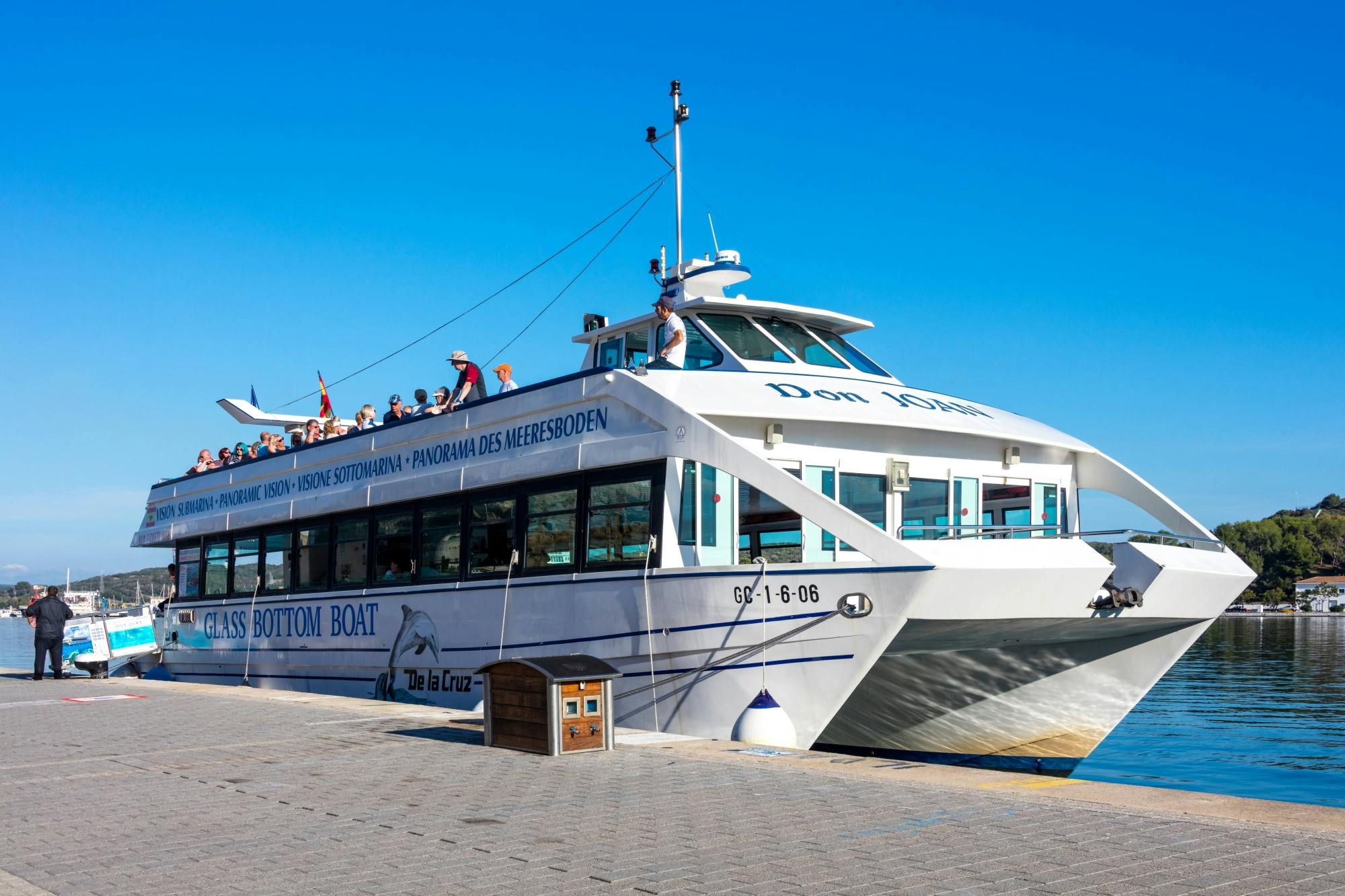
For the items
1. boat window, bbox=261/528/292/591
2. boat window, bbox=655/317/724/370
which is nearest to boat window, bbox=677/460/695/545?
boat window, bbox=655/317/724/370

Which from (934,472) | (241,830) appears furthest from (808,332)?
(241,830)

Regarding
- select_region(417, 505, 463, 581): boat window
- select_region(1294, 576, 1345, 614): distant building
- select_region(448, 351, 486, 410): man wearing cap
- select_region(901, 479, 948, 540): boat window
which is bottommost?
select_region(1294, 576, 1345, 614): distant building

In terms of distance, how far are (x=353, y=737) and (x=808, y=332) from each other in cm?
641

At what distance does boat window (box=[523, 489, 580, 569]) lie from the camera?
12.3 m

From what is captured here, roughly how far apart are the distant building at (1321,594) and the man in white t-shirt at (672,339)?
140706 mm

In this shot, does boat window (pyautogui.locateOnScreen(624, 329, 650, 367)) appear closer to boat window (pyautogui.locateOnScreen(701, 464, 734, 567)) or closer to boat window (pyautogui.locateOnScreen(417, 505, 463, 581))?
boat window (pyautogui.locateOnScreen(417, 505, 463, 581))

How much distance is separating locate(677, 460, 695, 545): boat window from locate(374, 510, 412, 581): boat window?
5008mm

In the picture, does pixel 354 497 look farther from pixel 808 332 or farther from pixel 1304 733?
pixel 1304 733

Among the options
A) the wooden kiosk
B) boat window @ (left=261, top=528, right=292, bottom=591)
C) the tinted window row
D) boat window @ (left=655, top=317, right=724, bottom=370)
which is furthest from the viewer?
boat window @ (left=261, top=528, right=292, bottom=591)

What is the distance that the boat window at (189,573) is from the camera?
20922 mm

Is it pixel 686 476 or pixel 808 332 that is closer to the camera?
pixel 686 476

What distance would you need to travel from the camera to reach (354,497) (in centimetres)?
1600

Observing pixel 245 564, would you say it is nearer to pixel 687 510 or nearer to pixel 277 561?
pixel 277 561

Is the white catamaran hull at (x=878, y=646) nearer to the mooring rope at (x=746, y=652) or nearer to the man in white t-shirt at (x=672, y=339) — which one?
the mooring rope at (x=746, y=652)
